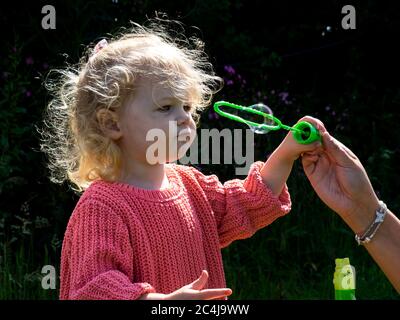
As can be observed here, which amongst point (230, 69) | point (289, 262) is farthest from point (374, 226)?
point (230, 69)

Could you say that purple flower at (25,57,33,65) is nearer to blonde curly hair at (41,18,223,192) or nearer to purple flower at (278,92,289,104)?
purple flower at (278,92,289,104)

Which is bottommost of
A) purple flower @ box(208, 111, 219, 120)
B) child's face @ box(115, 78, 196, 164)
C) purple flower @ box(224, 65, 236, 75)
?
child's face @ box(115, 78, 196, 164)

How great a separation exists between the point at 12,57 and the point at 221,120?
1116 mm

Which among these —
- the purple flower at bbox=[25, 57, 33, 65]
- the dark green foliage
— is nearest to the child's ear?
the dark green foliage

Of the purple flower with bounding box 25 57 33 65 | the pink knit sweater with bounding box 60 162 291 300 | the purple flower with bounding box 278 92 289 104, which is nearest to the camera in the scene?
the pink knit sweater with bounding box 60 162 291 300

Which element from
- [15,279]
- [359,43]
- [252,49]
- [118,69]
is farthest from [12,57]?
[359,43]

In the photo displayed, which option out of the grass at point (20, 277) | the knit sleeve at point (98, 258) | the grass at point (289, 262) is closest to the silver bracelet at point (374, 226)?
the knit sleeve at point (98, 258)

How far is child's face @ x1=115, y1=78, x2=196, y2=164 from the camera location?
210 centimetres

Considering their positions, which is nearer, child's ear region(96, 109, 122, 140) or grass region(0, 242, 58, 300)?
child's ear region(96, 109, 122, 140)

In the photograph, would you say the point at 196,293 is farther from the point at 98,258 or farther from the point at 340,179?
the point at 340,179

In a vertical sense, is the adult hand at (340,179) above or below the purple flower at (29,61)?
below

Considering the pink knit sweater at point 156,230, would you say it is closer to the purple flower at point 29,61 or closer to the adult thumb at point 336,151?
the adult thumb at point 336,151

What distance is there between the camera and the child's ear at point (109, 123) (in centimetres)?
218
